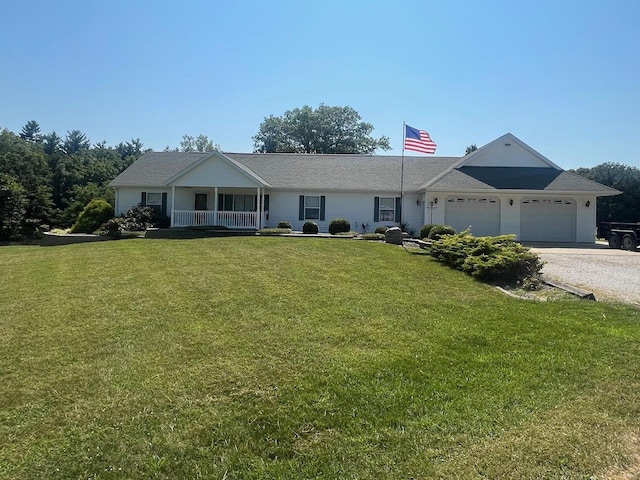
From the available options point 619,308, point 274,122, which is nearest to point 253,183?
point 619,308

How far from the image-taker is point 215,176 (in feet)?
70.2

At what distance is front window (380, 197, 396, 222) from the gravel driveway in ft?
27.3

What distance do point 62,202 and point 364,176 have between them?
2573cm

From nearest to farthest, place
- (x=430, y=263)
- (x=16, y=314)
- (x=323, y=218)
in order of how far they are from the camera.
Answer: (x=16, y=314)
(x=430, y=263)
(x=323, y=218)

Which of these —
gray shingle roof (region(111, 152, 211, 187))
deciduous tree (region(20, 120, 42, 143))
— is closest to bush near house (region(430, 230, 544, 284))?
gray shingle roof (region(111, 152, 211, 187))

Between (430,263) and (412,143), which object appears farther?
(412,143)

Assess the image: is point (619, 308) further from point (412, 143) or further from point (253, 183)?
point (253, 183)

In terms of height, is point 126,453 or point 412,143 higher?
point 412,143

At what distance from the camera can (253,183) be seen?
2134cm

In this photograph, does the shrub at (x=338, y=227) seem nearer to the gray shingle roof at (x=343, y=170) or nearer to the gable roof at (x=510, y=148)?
the gray shingle roof at (x=343, y=170)

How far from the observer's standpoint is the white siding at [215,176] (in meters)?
21.3

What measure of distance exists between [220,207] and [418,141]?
11.5 meters

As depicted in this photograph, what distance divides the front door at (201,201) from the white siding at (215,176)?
9.66ft

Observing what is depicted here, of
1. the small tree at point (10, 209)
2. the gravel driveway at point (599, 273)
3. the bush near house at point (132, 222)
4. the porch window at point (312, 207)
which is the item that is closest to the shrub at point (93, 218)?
the bush near house at point (132, 222)
